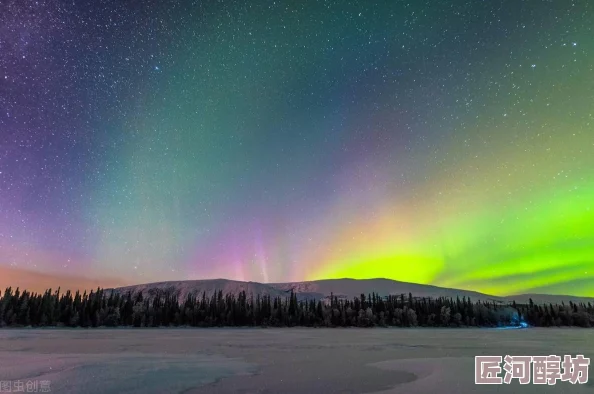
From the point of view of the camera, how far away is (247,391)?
16438mm

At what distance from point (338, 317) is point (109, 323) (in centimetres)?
10036

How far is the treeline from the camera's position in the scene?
153000 mm

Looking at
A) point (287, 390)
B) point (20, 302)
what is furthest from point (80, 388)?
point (20, 302)

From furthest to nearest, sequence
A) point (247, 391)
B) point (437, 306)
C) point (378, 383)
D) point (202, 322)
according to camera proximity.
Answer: point (437, 306) < point (202, 322) < point (378, 383) < point (247, 391)

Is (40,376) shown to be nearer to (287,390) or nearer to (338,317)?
(287,390)

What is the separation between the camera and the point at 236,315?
176500 mm

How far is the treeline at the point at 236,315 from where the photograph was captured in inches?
6024

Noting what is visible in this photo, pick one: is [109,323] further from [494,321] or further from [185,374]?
[494,321]

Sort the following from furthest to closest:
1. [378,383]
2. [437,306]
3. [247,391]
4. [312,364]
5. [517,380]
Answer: [437,306]
[312,364]
[517,380]
[378,383]
[247,391]

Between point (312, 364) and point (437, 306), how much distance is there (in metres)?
190

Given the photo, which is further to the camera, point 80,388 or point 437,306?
point 437,306

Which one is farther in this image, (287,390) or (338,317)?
(338,317)

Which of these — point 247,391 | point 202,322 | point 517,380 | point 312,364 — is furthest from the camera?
point 202,322

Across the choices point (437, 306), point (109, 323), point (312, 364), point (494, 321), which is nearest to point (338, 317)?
point (437, 306)
